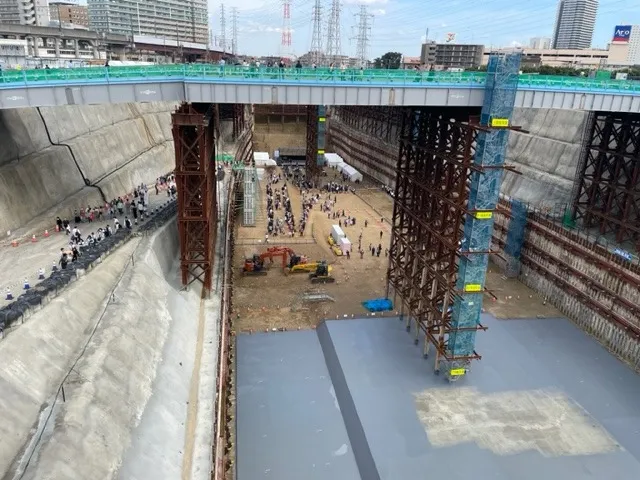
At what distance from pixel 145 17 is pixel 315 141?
12900 cm

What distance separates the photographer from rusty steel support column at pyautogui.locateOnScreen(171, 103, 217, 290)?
26547mm

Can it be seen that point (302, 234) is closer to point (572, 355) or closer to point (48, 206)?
point (48, 206)

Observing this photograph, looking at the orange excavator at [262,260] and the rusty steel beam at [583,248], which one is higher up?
the rusty steel beam at [583,248]

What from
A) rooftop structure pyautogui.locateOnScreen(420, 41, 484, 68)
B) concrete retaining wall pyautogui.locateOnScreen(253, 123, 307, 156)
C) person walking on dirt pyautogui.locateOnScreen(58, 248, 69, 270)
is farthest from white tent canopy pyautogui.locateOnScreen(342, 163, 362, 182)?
rooftop structure pyautogui.locateOnScreen(420, 41, 484, 68)

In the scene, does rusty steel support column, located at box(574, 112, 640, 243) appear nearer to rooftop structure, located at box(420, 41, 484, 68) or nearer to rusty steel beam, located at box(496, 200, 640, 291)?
rusty steel beam, located at box(496, 200, 640, 291)

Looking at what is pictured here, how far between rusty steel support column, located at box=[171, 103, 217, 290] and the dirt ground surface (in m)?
5.97

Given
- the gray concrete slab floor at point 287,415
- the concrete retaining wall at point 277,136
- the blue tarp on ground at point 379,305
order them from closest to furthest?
the gray concrete slab floor at point 287,415 < the blue tarp on ground at point 379,305 < the concrete retaining wall at point 277,136

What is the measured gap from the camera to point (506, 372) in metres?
27.8

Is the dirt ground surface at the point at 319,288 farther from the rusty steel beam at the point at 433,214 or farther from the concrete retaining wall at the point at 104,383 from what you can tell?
the concrete retaining wall at the point at 104,383

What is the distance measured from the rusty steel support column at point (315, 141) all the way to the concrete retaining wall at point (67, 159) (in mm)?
21527

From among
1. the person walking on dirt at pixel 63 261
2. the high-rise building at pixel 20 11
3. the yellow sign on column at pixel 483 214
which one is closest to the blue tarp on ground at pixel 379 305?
the yellow sign on column at pixel 483 214

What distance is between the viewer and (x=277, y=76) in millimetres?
26578

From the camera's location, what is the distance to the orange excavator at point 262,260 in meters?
40.2

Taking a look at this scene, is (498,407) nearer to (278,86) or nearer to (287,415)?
(287,415)
